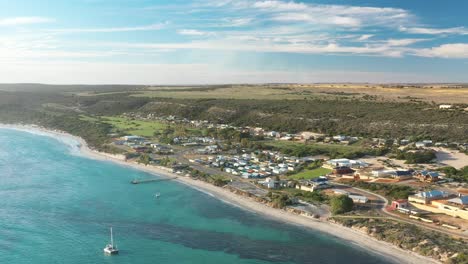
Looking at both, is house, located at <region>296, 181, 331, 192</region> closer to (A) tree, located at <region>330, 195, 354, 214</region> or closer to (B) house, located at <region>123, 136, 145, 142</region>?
(A) tree, located at <region>330, 195, 354, 214</region>

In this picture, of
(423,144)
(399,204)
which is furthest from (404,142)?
(399,204)

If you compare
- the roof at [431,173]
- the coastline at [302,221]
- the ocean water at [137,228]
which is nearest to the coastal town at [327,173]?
the roof at [431,173]

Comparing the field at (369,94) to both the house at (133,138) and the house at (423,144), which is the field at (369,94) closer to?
the house at (423,144)

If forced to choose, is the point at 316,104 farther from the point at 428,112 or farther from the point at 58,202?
the point at 58,202

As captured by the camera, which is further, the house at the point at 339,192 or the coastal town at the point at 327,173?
the house at the point at 339,192

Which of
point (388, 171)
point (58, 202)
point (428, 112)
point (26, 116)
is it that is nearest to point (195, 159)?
point (58, 202)

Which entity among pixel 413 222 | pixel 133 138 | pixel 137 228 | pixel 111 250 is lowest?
pixel 137 228

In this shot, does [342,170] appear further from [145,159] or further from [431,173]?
[145,159]

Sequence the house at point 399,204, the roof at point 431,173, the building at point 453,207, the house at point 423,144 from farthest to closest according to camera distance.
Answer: the house at point 423,144
the roof at point 431,173
the house at point 399,204
the building at point 453,207
